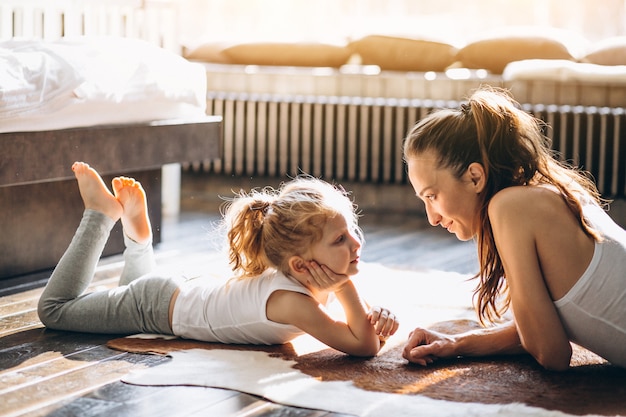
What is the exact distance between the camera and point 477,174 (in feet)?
5.48

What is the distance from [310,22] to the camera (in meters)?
4.47

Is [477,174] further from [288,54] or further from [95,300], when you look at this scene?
[288,54]

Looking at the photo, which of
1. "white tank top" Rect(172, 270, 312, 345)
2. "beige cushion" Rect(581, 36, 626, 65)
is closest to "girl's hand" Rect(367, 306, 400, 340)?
"white tank top" Rect(172, 270, 312, 345)

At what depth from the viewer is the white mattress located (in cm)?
227

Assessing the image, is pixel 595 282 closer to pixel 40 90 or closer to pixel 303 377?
pixel 303 377

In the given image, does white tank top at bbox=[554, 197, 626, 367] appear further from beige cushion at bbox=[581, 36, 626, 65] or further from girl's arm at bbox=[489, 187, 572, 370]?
beige cushion at bbox=[581, 36, 626, 65]

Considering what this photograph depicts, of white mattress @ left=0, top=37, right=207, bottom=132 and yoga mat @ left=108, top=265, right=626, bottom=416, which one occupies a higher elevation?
white mattress @ left=0, top=37, right=207, bottom=132

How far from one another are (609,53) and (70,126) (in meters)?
2.12

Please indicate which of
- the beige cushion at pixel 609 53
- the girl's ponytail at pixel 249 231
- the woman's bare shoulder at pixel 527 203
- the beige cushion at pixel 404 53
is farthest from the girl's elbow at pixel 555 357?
the beige cushion at pixel 404 53

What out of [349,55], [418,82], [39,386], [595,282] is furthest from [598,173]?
[39,386]

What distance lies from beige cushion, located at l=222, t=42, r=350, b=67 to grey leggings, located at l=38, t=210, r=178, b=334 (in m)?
2.15

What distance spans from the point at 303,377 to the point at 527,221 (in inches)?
18.1

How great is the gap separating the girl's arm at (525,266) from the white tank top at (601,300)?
0.10 feet

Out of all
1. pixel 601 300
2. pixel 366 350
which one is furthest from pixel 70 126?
pixel 601 300
